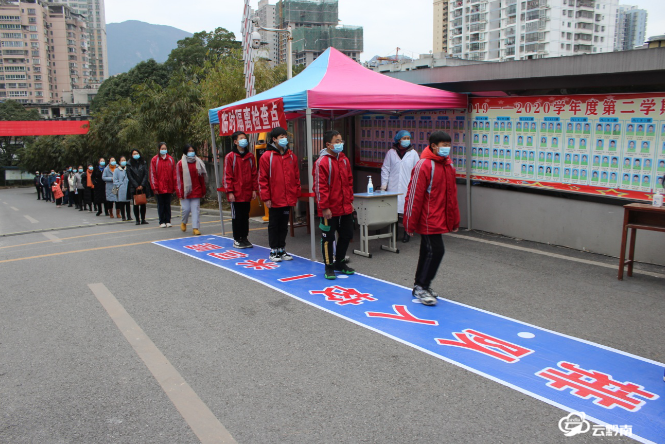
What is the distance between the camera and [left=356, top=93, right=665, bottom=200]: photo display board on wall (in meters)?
7.14

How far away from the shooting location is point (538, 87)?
8211 mm

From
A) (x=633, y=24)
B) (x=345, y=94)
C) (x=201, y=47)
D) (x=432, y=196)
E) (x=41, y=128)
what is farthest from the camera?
(x=633, y=24)

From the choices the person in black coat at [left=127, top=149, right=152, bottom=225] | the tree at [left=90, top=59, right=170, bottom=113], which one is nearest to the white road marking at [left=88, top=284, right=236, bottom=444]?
the person in black coat at [left=127, top=149, right=152, bottom=225]

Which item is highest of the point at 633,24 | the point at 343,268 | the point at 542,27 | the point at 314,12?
the point at 633,24

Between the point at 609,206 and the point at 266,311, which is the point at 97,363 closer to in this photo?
the point at 266,311

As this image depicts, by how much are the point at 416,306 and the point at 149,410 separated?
301cm

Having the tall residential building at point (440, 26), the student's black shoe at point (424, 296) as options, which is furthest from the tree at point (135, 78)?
the tall residential building at point (440, 26)

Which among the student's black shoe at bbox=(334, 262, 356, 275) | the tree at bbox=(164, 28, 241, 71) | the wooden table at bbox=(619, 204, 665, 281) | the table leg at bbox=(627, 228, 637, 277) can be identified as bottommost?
the student's black shoe at bbox=(334, 262, 356, 275)

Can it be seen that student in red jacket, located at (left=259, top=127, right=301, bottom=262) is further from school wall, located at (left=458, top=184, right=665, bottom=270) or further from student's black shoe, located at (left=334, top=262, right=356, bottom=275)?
school wall, located at (left=458, top=184, right=665, bottom=270)

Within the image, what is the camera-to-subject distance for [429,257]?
5.61 meters

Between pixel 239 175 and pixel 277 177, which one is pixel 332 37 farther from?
pixel 277 177

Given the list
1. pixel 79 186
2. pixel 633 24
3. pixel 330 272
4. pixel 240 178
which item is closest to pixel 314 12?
pixel 79 186

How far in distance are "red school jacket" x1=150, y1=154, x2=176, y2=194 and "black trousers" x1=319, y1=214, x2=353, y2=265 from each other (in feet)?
19.6

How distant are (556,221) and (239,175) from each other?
509cm
